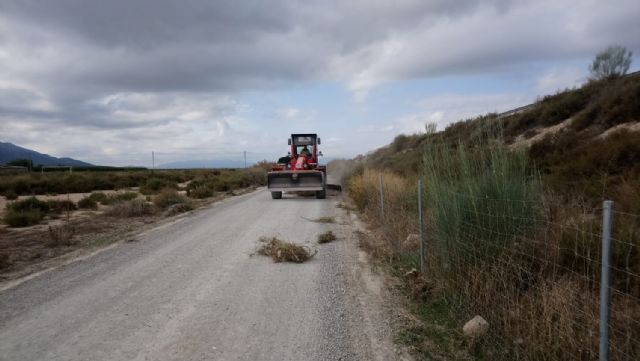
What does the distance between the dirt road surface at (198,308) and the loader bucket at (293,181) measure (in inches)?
422

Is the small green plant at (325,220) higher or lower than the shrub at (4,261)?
lower

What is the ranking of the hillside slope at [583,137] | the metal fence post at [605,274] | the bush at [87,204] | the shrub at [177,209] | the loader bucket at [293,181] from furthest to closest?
the loader bucket at [293,181]
the bush at [87,204]
the shrub at [177,209]
the hillside slope at [583,137]
the metal fence post at [605,274]

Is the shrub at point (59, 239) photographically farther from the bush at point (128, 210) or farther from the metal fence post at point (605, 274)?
the metal fence post at point (605, 274)

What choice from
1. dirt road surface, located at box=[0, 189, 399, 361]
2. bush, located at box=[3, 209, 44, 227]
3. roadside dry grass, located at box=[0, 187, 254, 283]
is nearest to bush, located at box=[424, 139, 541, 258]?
dirt road surface, located at box=[0, 189, 399, 361]

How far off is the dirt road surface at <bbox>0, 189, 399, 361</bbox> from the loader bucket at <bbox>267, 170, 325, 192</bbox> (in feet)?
35.1

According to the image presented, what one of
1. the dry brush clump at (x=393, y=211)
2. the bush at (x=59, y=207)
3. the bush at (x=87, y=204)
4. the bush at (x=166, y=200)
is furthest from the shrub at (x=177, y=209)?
Answer: the dry brush clump at (x=393, y=211)

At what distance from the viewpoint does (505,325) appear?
174 inches

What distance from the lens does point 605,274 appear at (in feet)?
9.64

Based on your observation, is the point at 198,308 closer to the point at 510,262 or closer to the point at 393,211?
the point at 510,262

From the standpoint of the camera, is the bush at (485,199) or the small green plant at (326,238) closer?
the bush at (485,199)

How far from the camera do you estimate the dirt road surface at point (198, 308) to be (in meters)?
4.50

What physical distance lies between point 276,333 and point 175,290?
2.20m

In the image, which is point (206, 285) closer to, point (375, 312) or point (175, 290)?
point (175, 290)

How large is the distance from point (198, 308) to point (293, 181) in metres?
14.9
